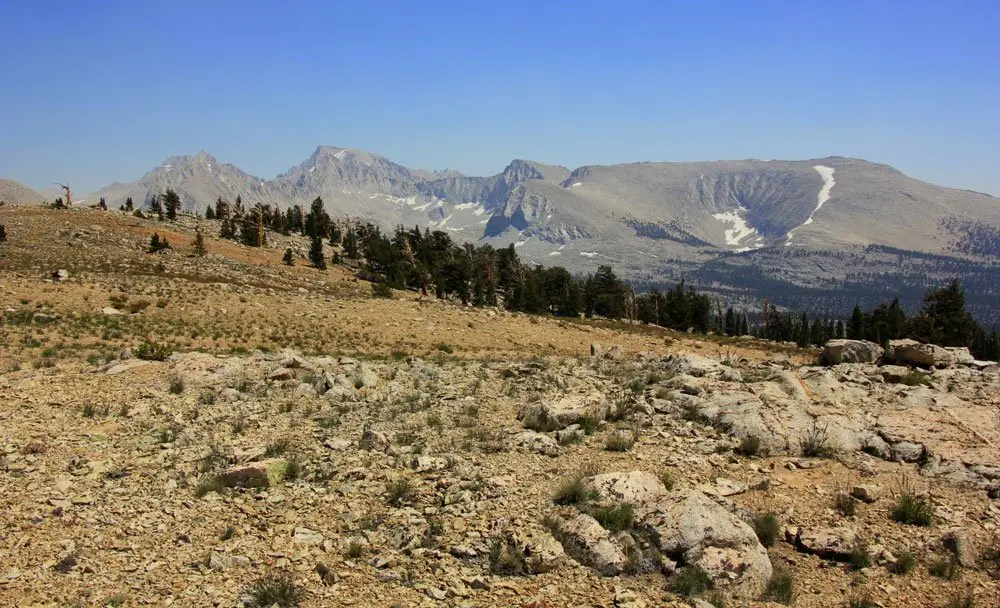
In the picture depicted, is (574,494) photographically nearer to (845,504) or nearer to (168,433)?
(845,504)

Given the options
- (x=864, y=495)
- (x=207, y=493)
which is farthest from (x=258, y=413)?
(x=864, y=495)

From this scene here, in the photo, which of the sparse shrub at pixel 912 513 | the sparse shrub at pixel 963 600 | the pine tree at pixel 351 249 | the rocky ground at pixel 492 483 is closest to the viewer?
the sparse shrub at pixel 963 600

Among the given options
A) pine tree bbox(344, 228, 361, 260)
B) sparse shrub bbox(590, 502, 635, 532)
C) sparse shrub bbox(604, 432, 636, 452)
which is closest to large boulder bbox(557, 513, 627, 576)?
sparse shrub bbox(590, 502, 635, 532)

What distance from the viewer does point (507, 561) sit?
359 inches

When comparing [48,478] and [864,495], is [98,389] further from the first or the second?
[864,495]

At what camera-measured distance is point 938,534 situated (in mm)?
10242

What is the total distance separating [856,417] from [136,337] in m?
32.8

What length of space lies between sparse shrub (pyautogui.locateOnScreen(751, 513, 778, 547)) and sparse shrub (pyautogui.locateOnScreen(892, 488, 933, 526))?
2.56 metres

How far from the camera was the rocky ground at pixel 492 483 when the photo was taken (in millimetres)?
8805

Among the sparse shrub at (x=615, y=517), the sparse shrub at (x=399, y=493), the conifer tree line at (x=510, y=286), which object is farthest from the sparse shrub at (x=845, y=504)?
the conifer tree line at (x=510, y=286)

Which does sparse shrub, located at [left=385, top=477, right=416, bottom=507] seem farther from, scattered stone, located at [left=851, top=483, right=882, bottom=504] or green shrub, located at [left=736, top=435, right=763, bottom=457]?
scattered stone, located at [left=851, top=483, right=882, bottom=504]

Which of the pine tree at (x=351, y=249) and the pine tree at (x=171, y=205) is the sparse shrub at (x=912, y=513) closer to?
the pine tree at (x=351, y=249)

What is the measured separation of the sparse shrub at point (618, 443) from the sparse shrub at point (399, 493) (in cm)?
516

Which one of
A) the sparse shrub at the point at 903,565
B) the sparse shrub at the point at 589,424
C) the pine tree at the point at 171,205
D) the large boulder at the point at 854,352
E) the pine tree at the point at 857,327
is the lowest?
the pine tree at the point at 857,327
